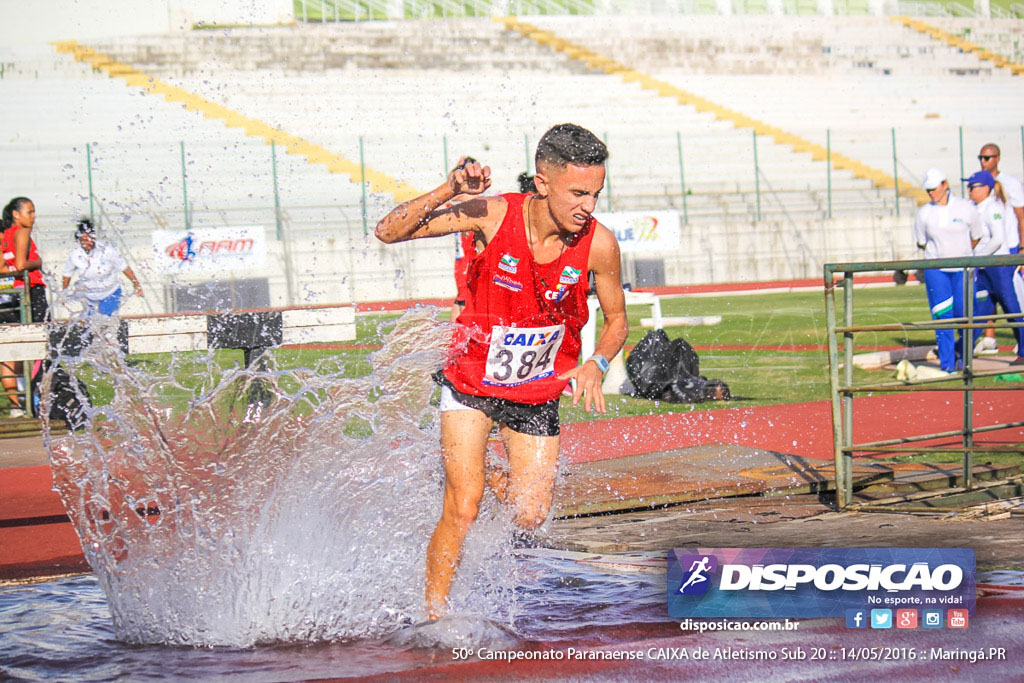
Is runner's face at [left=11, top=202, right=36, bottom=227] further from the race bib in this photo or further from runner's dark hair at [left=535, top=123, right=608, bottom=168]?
runner's dark hair at [left=535, top=123, right=608, bottom=168]

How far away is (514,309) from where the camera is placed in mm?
4324

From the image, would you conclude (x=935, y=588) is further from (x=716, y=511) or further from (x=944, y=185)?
(x=944, y=185)

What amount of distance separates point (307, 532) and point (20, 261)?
298 inches

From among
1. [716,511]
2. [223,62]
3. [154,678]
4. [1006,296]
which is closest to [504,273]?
[154,678]

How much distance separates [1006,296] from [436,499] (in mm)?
8095

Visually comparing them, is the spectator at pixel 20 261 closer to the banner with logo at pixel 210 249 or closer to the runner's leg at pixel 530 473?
the runner's leg at pixel 530 473

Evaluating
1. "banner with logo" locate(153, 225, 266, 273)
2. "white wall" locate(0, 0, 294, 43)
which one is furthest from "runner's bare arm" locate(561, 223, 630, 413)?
"white wall" locate(0, 0, 294, 43)

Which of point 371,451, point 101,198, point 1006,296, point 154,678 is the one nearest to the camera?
point 154,678

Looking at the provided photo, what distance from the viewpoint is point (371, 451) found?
5539 millimetres

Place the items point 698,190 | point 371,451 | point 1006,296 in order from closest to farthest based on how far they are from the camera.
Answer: point 371,451 < point 1006,296 < point 698,190

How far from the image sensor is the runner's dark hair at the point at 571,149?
418 centimetres

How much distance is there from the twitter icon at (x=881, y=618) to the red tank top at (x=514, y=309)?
1493 mm

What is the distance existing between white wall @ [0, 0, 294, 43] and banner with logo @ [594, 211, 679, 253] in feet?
45.4

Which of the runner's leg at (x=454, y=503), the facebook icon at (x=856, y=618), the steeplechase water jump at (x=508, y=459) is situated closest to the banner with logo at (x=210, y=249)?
the steeplechase water jump at (x=508, y=459)
